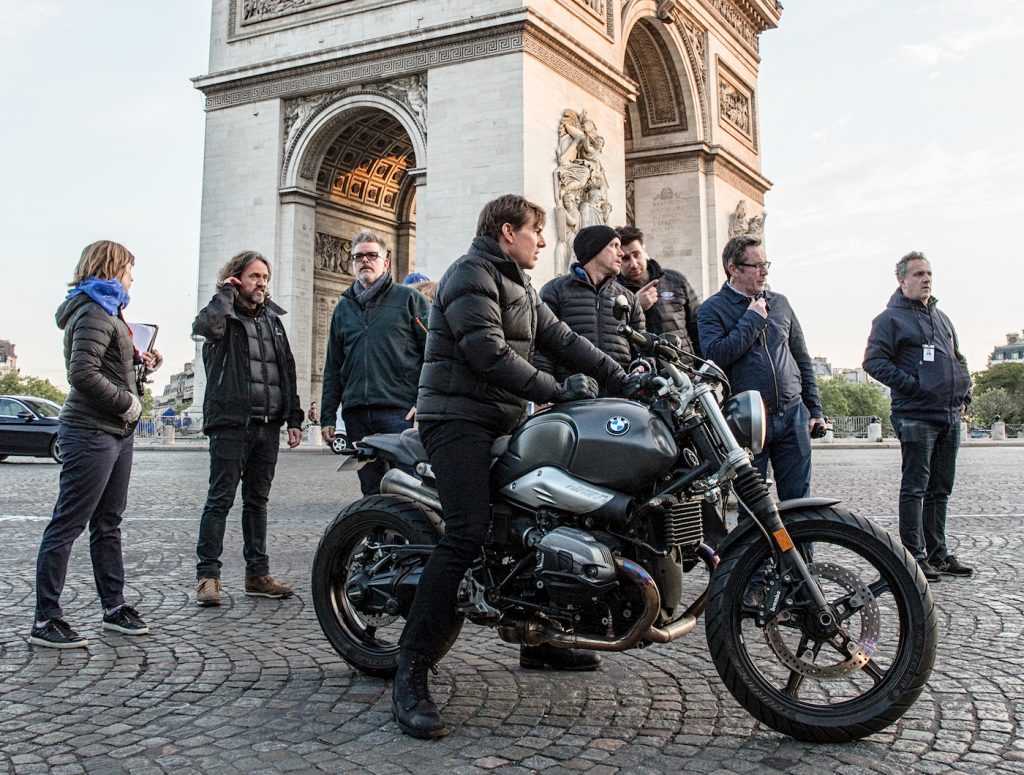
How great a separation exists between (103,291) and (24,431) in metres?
15.1

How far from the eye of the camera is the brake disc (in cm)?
273

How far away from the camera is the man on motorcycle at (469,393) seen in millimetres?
2977

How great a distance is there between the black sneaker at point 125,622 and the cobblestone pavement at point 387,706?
5 centimetres

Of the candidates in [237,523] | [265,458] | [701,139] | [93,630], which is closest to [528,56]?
[701,139]

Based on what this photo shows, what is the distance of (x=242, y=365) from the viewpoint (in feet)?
16.4

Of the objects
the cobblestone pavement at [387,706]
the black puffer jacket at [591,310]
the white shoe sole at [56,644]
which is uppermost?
the black puffer jacket at [591,310]

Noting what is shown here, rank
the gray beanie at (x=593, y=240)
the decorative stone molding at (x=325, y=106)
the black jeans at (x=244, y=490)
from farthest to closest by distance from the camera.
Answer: the decorative stone molding at (x=325, y=106) < the black jeans at (x=244, y=490) < the gray beanie at (x=593, y=240)

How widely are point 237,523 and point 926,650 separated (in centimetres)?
640

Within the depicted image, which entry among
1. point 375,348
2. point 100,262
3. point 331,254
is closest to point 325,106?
point 331,254

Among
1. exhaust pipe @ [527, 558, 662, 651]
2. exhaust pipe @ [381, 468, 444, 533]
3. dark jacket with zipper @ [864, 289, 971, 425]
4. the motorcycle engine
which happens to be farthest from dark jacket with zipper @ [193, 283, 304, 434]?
dark jacket with zipper @ [864, 289, 971, 425]

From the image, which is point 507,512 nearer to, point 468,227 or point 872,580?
point 872,580

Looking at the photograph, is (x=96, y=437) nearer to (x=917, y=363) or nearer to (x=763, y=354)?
(x=763, y=354)

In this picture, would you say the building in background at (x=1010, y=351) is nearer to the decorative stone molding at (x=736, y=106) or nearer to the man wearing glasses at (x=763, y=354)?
the decorative stone molding at (x=736, y=106)

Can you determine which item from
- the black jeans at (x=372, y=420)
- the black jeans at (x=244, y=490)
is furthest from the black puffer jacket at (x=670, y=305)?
the black jeans at (x=244, y=490)
